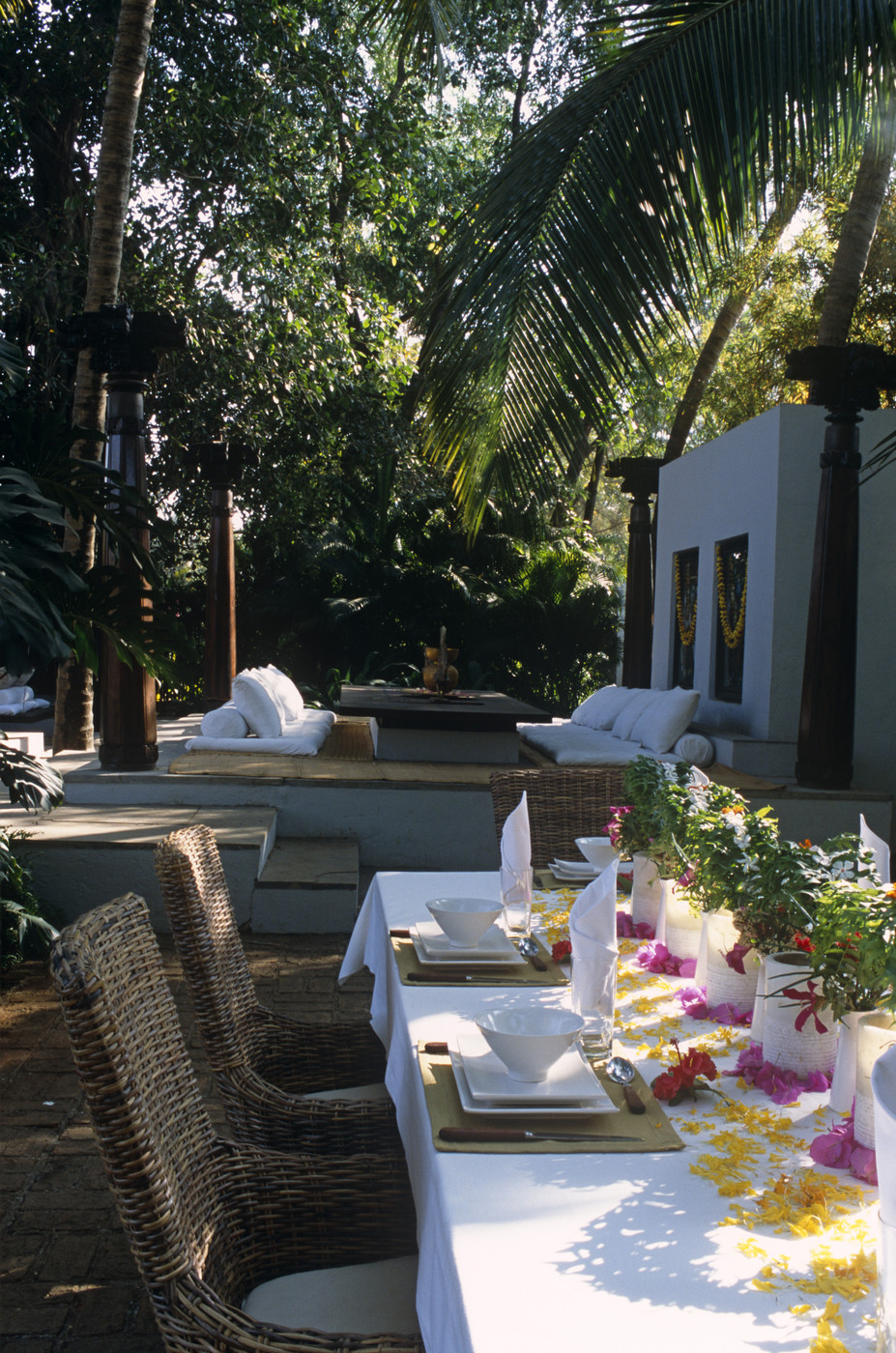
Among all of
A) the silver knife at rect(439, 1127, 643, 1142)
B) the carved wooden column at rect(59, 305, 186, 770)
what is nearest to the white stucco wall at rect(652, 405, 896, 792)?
the carved wooden column at rect(59, 305, 186, 770)

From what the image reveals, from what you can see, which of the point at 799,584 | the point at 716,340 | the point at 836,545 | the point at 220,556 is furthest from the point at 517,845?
the point at 716,340

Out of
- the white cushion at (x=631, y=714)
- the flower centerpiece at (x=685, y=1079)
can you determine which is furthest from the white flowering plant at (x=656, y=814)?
the white cushion at (x=631, y=714)

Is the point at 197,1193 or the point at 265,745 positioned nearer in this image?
the point at 197,1193

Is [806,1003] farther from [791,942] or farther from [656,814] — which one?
[656,814]

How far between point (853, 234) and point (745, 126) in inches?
189

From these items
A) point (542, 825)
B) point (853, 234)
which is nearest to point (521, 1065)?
point (542, 825)

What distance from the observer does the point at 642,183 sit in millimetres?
3232

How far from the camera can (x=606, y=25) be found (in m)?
3.72

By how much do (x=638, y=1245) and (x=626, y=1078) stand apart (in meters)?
0.47

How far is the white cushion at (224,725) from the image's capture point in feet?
23.8

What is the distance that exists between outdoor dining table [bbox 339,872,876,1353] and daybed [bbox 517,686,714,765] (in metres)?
5.26

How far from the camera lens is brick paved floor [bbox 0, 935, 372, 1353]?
227cm

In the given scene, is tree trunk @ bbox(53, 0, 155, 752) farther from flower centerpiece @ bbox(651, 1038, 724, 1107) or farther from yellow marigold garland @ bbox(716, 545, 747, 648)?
flower centerpiece @ bbox(651, 1038, 724, 1107)

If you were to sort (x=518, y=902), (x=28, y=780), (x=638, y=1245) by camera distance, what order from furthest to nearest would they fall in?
(x=28, y=780), (x=518, y=902), (x=638, y=1245)
